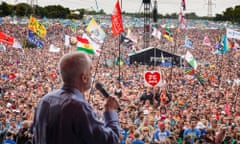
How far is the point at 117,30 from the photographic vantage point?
22.4 metres

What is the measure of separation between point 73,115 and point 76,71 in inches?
11.6

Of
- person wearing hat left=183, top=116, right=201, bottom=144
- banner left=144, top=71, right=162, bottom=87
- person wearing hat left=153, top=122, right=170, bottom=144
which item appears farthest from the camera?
banner left=144, top=71, right=162, bottom=87

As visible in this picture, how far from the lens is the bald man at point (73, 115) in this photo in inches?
112

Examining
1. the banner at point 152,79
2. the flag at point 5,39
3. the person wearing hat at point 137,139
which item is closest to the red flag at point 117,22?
the banner at point 152,79

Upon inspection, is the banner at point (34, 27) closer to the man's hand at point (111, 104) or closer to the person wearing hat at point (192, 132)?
the person wearing hat at point (192, 132)

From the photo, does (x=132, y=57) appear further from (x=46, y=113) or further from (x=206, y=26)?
(x=206, y=26)

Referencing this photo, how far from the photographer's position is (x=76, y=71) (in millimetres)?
3012

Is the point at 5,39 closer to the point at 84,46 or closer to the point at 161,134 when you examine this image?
the point at 84,46

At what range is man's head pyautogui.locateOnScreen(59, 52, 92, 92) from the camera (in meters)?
3.01

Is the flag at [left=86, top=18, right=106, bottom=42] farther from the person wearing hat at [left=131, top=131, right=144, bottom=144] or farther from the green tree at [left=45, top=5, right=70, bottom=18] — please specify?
the green tree at [left=45, top=5, right=70, bottom=18]

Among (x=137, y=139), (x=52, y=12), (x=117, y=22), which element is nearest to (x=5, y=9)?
(x=52, y=12)

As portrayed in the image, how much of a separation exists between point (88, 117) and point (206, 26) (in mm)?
98508

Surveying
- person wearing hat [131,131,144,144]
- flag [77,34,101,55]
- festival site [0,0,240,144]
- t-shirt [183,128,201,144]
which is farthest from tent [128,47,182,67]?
person wearing hat [131,131,144,144]

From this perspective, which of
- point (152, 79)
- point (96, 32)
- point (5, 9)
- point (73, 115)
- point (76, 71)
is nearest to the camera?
point (73, 115)
